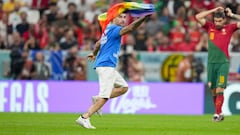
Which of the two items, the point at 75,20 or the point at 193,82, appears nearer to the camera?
the point at 193,82

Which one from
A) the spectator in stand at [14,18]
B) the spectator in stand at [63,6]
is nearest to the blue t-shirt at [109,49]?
the spectator in stand at [14,18]

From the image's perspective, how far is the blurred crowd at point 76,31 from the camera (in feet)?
91.0

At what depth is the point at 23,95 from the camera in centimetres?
2656

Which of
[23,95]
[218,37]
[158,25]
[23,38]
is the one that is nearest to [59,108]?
[23,95]

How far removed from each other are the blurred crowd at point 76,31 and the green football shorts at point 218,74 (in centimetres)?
748

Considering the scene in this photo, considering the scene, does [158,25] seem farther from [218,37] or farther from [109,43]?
[109,43]

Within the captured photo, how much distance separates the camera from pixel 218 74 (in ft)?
66.6

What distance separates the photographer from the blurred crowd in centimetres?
2773

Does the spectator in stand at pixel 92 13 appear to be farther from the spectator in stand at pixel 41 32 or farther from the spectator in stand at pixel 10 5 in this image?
the spectator in stand at pixel 10 5

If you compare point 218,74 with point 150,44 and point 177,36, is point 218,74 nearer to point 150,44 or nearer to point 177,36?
point 150,44

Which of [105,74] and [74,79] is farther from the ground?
[105,74]

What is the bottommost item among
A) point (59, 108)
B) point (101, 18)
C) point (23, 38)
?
point (59, 108)

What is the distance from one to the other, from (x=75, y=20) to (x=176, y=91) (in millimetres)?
5404

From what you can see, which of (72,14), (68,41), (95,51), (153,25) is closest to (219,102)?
(95,51)
